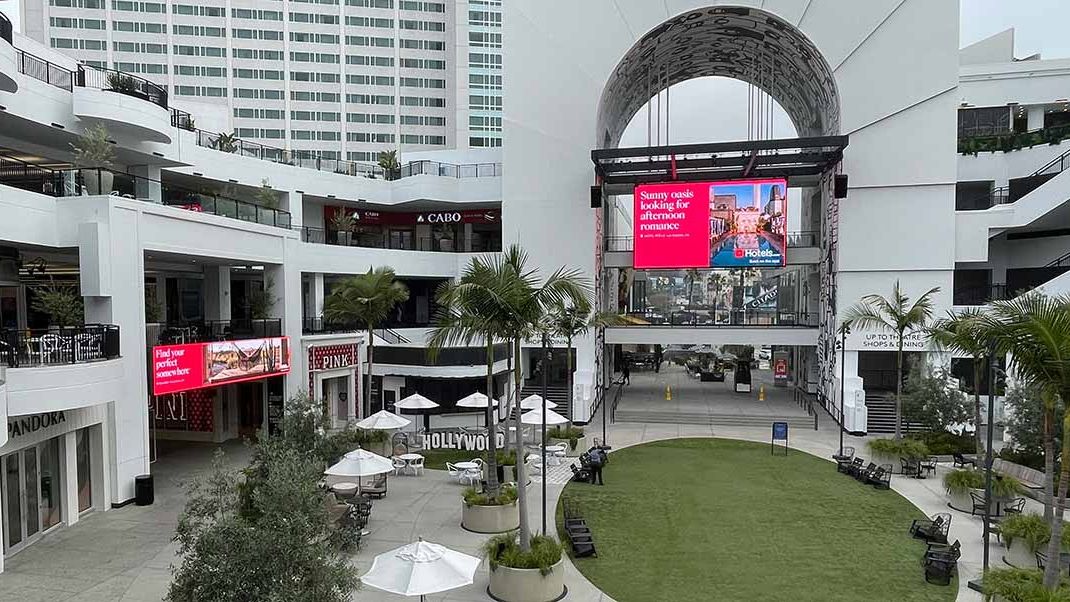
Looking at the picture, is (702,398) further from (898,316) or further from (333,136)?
(333,136)

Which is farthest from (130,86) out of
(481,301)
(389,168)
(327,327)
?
(389,168)

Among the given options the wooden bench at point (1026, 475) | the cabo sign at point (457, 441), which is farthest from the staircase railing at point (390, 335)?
the wooden bench at point (1026, 475)

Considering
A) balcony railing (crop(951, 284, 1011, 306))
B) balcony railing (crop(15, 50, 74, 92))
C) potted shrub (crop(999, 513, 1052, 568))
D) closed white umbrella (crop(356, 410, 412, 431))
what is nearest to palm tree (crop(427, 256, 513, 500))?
closed white umbrella (crop(356, 410, 412, 431))

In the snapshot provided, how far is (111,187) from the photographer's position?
692 inches

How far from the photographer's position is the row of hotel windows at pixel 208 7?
72.6 m

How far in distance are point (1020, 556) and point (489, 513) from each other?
11.7m

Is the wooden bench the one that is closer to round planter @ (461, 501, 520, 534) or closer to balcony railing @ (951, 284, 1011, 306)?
round planter @ (461, 501, 520, 534)

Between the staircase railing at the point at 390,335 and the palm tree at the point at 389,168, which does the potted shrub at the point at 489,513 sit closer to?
the staircase railing at the point at 390,335

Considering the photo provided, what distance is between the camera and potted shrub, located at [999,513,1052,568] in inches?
492

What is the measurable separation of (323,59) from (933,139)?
233ft

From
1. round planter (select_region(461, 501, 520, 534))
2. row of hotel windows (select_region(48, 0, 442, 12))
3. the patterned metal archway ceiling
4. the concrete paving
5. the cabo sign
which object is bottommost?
the concrete paving

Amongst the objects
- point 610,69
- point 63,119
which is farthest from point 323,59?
point 63,119

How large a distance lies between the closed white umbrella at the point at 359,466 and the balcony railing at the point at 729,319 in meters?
21.2

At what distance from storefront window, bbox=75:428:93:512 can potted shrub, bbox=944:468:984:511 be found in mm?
24152
